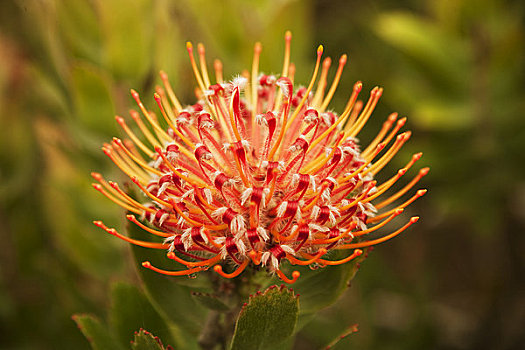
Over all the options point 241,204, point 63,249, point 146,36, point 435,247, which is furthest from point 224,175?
point 435,247

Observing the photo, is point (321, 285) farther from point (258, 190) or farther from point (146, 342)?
point (146, 342)

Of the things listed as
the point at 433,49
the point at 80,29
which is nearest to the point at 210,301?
the point at 80,29

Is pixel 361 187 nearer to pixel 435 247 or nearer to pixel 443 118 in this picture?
pixel 443 118

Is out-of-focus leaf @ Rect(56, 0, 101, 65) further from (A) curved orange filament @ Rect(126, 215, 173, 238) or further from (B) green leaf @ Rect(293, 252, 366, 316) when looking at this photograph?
(B) green leaf @ Rect(293, 252, 366, 316)

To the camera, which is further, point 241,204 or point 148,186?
point 148,186

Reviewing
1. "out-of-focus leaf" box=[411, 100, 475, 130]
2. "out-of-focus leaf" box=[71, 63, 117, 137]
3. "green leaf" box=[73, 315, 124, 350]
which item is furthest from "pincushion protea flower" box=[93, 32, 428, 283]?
"out-of-focus leaf" box=[411, 100, 475, 130]

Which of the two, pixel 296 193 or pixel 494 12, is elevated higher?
pixel 494 12

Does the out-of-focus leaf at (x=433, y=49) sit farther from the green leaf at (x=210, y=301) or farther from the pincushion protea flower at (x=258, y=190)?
the green leaf at (x=210, y=301)
